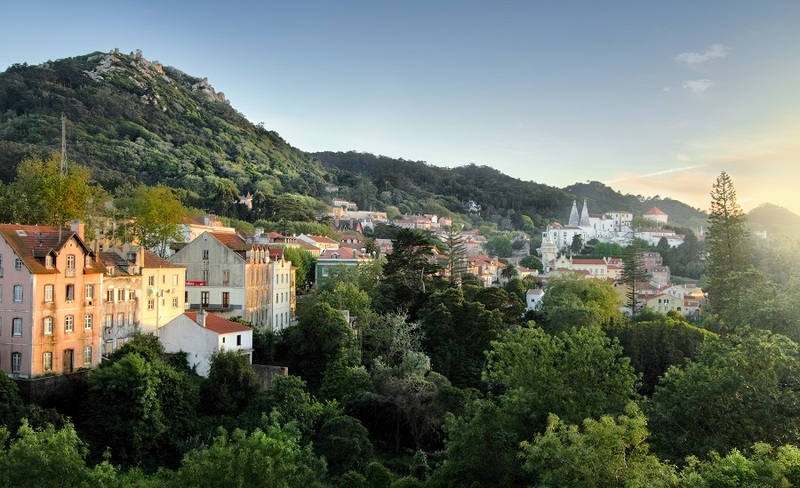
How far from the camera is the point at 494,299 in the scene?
52.9 meters

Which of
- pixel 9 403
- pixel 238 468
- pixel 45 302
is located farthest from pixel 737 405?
pixel 45 302

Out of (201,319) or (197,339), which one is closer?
(197,339)

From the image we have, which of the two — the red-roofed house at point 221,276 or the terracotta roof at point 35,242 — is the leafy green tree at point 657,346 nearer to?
the red-roofed house at point 221,276

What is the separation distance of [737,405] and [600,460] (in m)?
6.60

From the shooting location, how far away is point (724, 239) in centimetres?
4484

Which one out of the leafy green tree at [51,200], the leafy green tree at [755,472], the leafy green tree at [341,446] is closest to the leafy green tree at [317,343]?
the leafy green tree at [341,446]

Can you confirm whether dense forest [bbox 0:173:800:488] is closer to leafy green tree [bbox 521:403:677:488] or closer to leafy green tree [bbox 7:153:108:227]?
leafy green tree [bbox 521:403:677:488]

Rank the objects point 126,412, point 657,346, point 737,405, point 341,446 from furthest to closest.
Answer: point 657,346
point 341,446
point 126,412
point 737,405

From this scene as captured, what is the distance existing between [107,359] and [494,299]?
28.8 metres

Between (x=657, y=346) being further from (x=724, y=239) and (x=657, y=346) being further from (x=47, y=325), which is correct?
(x=47, y=325)

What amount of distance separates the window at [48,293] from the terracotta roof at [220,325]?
6821 millimetres

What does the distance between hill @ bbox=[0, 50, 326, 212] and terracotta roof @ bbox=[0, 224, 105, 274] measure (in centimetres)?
5464

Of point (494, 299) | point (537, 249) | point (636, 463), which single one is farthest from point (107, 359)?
point (537, 249)

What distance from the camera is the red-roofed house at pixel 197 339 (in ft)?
115
